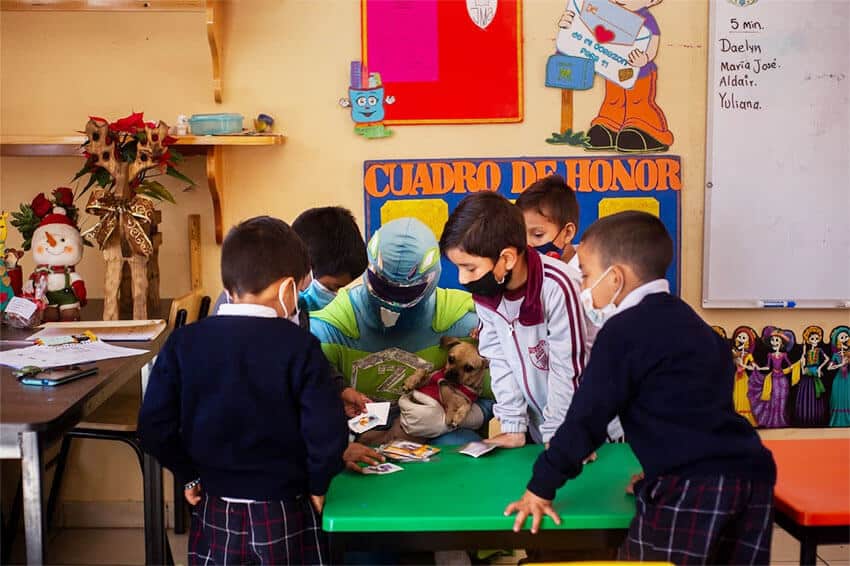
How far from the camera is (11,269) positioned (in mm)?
2795

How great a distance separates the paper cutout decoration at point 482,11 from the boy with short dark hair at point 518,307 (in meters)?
1.32

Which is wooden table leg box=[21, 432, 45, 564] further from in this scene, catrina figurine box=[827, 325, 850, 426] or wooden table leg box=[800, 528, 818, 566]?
catrina figurine box=[827, 325, 850, 426]

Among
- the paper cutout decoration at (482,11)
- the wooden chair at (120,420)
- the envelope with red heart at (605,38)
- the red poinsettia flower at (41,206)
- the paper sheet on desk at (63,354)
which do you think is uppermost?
the paper cutout decoration at (482,11)

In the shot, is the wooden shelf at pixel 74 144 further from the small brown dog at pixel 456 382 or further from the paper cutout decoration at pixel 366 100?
the small brown dog at pixel 456 382

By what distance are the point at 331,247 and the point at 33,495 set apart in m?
0.87

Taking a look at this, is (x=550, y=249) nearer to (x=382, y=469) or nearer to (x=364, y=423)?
(x=364, y=423)

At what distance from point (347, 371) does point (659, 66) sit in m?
1.76

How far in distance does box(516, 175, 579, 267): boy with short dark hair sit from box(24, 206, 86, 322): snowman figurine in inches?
57.6

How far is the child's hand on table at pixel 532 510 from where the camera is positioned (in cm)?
156

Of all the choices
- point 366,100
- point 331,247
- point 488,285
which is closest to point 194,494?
point 331,247

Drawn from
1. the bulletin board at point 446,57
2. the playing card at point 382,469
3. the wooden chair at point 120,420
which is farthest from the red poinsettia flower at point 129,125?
the playing card at point 382,469

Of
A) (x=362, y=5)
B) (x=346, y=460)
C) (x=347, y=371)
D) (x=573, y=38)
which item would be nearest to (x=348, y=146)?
(x=362, y=5)

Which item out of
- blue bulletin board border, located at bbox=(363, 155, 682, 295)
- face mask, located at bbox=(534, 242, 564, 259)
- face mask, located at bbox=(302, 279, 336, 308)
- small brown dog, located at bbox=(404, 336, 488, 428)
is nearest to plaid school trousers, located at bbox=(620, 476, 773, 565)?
small brown dog, located at bbox=(404, 336, 488, 428)

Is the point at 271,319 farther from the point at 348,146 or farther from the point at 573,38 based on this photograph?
the point at 573,38
